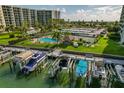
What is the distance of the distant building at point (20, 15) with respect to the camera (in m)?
77.4

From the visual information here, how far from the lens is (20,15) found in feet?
293

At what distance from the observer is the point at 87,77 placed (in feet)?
69.2

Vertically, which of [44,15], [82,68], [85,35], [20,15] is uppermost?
[44,15]

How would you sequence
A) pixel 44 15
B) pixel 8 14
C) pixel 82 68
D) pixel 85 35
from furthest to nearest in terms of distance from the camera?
pixel 44 15
pixel 8 14
pixel 85 35
pixel 82 68

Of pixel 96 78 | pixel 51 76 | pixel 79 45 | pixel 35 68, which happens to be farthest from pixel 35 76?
pixel 79 45

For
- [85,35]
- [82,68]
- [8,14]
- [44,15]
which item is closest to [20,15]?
[8,14]

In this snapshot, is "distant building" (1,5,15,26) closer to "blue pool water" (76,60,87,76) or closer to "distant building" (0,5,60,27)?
"distant building" (0,5,60,27)

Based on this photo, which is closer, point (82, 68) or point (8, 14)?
point (82, 68)

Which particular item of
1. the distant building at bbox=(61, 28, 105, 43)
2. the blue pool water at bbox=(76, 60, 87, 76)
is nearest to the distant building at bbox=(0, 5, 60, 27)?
the distant building at bbox=(61, 28, 105, 43)

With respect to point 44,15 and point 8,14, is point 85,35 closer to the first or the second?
point 8,14

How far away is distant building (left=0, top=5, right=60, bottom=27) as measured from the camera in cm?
7741

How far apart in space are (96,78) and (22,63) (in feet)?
50.1

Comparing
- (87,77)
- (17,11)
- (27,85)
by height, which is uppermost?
(17,11)

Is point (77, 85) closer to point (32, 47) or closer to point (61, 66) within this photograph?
point (61, 66)
